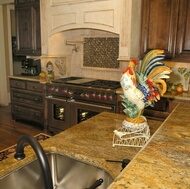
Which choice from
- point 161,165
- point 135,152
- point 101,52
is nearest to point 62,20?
point 101,52

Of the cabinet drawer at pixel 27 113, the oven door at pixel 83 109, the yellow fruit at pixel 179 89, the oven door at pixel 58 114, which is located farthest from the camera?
the cabinet drawer at pixel 27 113

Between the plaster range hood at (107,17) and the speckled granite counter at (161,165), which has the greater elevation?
the plaster range hood at (107,17)

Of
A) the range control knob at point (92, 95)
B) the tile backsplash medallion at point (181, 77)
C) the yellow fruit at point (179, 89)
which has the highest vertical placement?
the tile backsplash medallion at point (181, 77)

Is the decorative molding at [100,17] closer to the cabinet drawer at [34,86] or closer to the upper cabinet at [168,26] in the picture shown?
the upper cabinet at [168,26]

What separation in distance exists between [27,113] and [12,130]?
1.30 feet

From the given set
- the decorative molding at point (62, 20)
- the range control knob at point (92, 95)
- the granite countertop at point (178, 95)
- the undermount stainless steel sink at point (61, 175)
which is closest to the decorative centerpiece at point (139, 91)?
the undermount stainless steel sink at point (61, 175)

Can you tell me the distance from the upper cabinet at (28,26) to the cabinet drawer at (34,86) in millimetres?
570

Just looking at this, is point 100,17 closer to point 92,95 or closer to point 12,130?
point 92,95

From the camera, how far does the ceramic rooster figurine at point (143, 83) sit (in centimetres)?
130

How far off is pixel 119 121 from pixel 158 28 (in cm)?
171

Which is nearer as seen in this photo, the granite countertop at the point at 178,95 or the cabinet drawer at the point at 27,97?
the granite countertop at the point at 178,95

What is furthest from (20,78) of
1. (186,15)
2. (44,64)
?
(186,15)

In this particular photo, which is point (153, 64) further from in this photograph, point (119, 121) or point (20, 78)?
point (20, 78)

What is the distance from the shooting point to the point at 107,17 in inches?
123
